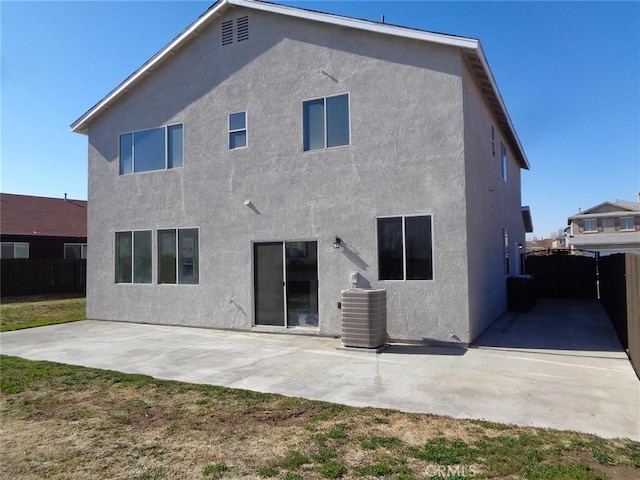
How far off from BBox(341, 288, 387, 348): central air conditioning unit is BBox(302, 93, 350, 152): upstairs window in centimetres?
361

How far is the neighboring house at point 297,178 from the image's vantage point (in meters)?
9.41

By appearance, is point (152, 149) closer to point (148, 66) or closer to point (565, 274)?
point (148, 66)

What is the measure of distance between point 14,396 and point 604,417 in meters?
7.56

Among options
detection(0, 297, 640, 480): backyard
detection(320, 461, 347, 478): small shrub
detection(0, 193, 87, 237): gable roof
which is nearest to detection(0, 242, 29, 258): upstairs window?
detection(0, 193, 87, 237): gable roof

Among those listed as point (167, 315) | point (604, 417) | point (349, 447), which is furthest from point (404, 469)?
point (167, 315)

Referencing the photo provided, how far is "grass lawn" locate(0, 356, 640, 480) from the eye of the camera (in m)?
3.90

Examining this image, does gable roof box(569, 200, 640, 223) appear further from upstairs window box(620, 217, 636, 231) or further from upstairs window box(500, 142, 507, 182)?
upstairs window box(500, 142, 507, 182)

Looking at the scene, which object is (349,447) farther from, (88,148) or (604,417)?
(88,148)

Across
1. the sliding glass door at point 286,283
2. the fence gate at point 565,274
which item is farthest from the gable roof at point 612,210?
the sliding glass door at point 286,283

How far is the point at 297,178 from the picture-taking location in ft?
35.4


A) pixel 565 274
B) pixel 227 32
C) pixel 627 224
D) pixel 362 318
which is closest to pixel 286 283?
pixel 362 318

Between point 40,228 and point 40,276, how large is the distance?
3494mm

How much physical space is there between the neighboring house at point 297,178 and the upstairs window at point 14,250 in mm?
12676

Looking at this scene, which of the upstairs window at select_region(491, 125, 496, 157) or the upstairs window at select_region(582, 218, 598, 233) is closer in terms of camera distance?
the upstairs window at select_region(491, 125, 496, 157)
